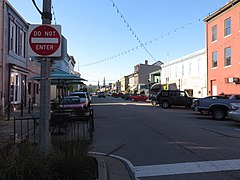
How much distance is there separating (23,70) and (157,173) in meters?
19.7

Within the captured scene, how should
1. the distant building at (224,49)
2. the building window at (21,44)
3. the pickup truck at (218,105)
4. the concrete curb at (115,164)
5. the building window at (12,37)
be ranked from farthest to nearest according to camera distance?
the distant building at (224,49) → the building window at (21,44) → the building window at (12,37) → the pickup truck at (218,105) → the concrete curb at (115,164)

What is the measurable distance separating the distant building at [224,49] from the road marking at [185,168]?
2200cm

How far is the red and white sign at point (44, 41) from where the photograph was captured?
612cm

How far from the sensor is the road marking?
264 inches

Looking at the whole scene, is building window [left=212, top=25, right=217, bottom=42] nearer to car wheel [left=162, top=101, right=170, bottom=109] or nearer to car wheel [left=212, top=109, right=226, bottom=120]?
car wheel [left=162, top=101, right=170, bottom=109]

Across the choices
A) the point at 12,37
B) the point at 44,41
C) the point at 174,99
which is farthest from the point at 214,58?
the point at 44,41

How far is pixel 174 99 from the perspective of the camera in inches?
1309

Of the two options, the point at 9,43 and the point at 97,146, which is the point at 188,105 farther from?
the point at 97,146

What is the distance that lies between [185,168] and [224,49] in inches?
1044

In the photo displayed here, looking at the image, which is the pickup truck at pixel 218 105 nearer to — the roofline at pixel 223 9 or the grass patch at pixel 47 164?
the roofline at pixel 223 9

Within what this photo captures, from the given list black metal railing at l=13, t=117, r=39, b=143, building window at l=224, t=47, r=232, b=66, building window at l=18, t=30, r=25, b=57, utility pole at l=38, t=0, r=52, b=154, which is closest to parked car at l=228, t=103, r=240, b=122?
black metal railing at l=13, t=117, r=39, b=143

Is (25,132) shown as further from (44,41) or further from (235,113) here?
(235,113)

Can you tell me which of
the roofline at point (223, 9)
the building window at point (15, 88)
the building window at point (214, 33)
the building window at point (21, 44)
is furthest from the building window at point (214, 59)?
the building window at point (15, 88)

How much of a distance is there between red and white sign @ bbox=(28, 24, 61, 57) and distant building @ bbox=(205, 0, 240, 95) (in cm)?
2450
